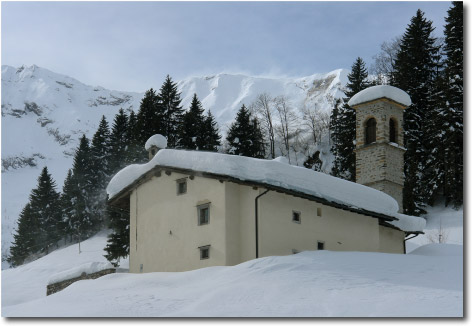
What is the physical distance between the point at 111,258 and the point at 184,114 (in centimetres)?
987

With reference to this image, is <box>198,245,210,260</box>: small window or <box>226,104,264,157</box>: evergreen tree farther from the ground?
<box>226,104,264,157</box>: evergreen tree

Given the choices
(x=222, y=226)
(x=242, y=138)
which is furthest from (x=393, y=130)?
(x=242, y=138)

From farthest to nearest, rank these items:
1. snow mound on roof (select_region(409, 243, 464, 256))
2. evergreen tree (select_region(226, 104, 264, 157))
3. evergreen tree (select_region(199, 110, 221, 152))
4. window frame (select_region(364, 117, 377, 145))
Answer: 1. evergreen tree (select_region(226, 104, 264, 157))
2. evergreen tree (select_region(199, 110, 221, 152))
3. window frame (select_region(364, 117, 377, 145))
4. snow mound on roof (select_region(409, 243, 464, 256))

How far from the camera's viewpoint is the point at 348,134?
40.9 m

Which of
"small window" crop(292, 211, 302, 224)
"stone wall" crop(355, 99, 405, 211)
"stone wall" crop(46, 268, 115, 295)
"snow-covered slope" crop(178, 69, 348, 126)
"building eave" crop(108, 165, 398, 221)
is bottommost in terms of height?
"stone wall" crop(46, 268, 115, 295)

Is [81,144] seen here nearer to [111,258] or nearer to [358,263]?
[111,258]

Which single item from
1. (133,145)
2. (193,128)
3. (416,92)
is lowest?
(133,145)

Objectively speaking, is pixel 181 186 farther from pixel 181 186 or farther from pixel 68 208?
pixel 68 208

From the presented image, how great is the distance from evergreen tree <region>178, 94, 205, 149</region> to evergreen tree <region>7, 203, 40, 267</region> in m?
8.70

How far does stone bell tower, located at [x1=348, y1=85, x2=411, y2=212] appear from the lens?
27.8 m

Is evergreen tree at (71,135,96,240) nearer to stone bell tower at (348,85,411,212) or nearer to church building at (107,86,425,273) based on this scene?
church building at (107,86,425,273)

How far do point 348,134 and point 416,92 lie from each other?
7451 millimetres

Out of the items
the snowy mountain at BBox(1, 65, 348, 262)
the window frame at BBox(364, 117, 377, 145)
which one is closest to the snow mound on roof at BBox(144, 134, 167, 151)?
the snowy mountain at BBox(1, 65, 348, 262)

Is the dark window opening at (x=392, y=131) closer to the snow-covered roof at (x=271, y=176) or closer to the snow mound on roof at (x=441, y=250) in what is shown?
the snow-covered roof at (x=271, y=176)
